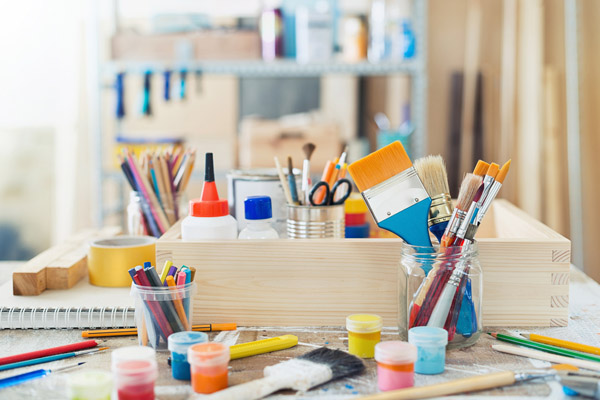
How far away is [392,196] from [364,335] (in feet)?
0.56

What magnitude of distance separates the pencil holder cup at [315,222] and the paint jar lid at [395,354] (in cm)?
26

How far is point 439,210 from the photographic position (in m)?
0.88

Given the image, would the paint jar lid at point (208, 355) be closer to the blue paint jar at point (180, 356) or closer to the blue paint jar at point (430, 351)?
the blue paint jar at point (180, 356)

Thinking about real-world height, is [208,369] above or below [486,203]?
below

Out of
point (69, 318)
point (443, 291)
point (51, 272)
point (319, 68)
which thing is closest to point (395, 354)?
point (443, 291)

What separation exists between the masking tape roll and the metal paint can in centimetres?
15

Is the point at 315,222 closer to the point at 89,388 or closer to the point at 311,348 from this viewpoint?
the point at 311,348

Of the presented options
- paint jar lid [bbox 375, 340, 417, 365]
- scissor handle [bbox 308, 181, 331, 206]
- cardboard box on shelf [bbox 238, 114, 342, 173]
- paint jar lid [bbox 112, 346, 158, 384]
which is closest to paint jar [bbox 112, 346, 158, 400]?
paint jar lid [bbox 112, 346, 158, 384]

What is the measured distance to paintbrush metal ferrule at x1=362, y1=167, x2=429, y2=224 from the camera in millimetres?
838

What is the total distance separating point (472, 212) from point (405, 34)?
201 centimetres

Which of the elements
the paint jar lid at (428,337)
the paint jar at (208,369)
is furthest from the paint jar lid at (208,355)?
the paint jar lid at (428,337)

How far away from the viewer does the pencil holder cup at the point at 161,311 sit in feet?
2.71

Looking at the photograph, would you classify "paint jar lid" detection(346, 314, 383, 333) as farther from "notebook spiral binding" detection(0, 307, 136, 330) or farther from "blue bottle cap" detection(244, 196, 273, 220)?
"notebook spiral binding" detection(0, 307, 136, 330)

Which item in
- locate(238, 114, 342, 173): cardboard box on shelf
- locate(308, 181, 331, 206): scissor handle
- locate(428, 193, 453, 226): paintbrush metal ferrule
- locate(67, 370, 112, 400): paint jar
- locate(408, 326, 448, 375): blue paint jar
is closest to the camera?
locate(67, 370, 112, 400): paint jar
